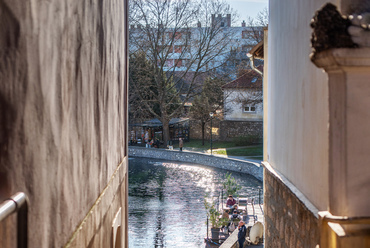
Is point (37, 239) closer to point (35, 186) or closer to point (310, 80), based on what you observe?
point (35, 186)

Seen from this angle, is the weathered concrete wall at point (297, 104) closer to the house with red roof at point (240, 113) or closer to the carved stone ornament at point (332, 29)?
the carved stone ornament at point (332, 29)

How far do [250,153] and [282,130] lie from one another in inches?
1138

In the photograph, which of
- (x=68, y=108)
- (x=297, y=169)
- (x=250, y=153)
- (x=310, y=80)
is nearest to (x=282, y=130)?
(x=297, y=169)

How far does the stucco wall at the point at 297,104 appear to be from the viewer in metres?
4.47

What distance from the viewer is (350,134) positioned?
3.29 metres

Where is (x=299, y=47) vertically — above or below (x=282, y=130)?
above

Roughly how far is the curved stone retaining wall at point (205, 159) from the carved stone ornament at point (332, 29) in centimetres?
2382

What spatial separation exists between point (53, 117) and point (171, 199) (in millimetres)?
19509

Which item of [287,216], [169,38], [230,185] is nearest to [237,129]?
[169,38]

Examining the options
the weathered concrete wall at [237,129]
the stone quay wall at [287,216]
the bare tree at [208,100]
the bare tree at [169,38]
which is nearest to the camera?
the stone quay wall at [287,216]

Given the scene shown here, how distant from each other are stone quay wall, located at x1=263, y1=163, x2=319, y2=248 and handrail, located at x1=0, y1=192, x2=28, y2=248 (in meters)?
2.84

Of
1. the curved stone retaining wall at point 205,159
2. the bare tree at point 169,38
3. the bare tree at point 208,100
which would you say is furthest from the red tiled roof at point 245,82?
the curved stone retaining wall at point 205,159

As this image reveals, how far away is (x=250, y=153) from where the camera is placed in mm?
35500

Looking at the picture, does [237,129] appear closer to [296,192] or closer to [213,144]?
[213,144]
